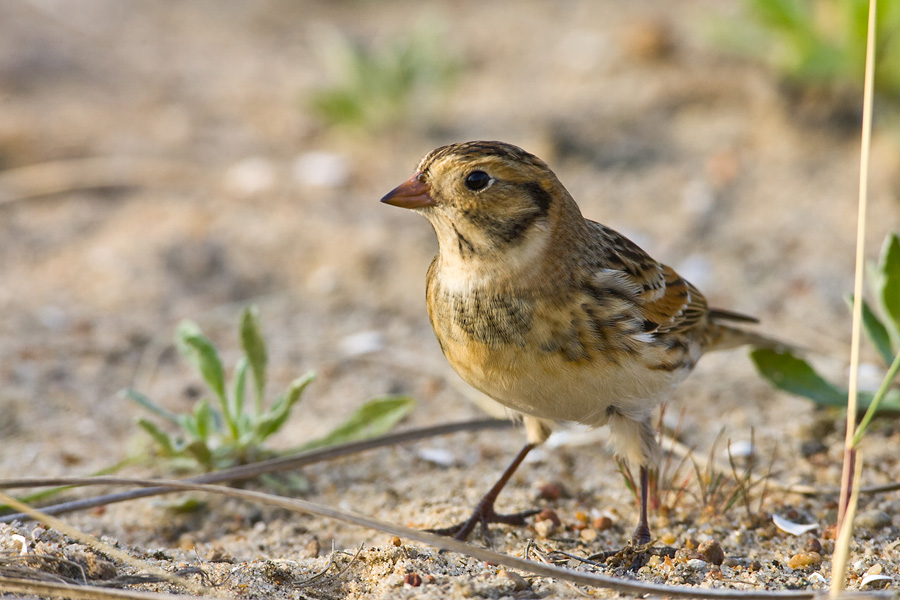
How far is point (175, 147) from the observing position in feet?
24.4

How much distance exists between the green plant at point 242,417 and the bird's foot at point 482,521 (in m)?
0.60

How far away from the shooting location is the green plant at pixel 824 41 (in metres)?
6.08

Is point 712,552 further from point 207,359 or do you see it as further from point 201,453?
point 207,359

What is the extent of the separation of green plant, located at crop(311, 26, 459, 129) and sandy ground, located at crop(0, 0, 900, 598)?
0.54 feet

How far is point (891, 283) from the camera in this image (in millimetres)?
4051

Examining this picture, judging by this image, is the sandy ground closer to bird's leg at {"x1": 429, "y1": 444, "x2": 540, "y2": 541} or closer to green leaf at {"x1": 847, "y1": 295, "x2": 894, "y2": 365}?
bird's leg at {"x1": 429, "y1": 444, "x2": 540, "y2": 541}

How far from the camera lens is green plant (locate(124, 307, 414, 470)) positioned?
13.1 ft

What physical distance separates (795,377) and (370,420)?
5.96 feet

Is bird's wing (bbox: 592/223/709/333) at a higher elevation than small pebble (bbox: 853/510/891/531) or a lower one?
higher

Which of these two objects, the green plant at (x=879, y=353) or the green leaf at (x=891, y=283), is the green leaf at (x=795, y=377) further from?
the green leaf at (x=891, y=283)

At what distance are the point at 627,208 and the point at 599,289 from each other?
3402 mm

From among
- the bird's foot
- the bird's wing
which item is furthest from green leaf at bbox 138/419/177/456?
the bird's wing

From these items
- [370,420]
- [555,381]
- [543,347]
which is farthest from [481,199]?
[370,420]

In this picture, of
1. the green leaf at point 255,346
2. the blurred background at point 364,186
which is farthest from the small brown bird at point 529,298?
the blurred background at point 364,186
